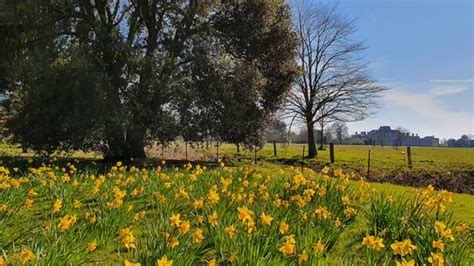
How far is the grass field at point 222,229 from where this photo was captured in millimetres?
2543

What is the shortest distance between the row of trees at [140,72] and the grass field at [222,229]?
16.4 feet

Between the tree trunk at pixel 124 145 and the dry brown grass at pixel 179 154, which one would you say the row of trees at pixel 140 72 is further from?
the dry brown grass at pixel 179 154

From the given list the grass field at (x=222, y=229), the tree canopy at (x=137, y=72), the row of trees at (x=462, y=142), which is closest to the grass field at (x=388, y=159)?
the tree canopy at (x=137, y=72)

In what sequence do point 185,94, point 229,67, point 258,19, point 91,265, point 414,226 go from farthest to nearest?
point 258,19
point 229,67
point 185,94
point 414,226
point 91,265

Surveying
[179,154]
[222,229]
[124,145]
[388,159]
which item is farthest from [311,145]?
[222,229]

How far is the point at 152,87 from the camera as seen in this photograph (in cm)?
1035

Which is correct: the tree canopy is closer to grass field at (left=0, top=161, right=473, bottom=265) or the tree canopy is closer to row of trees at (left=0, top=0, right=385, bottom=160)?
row of trees at (left=0, top=0, right=385, bottom=160)

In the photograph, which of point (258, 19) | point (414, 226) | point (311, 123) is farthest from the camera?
point (311, 123)

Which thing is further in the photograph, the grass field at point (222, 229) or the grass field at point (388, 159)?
the grass field at point (388, 159)

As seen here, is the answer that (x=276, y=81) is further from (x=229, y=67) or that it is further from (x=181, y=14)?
(x=181, y=14)

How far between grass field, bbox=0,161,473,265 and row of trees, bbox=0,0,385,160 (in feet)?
Result: 16.4

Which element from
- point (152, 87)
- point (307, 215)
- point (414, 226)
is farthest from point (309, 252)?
point (152, 87)

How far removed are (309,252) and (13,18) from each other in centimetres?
1144

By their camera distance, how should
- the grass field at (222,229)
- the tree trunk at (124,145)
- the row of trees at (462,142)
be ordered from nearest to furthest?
the grass field at (222,229), the tree trunk at (124,145), the row of trees at (462,142)
